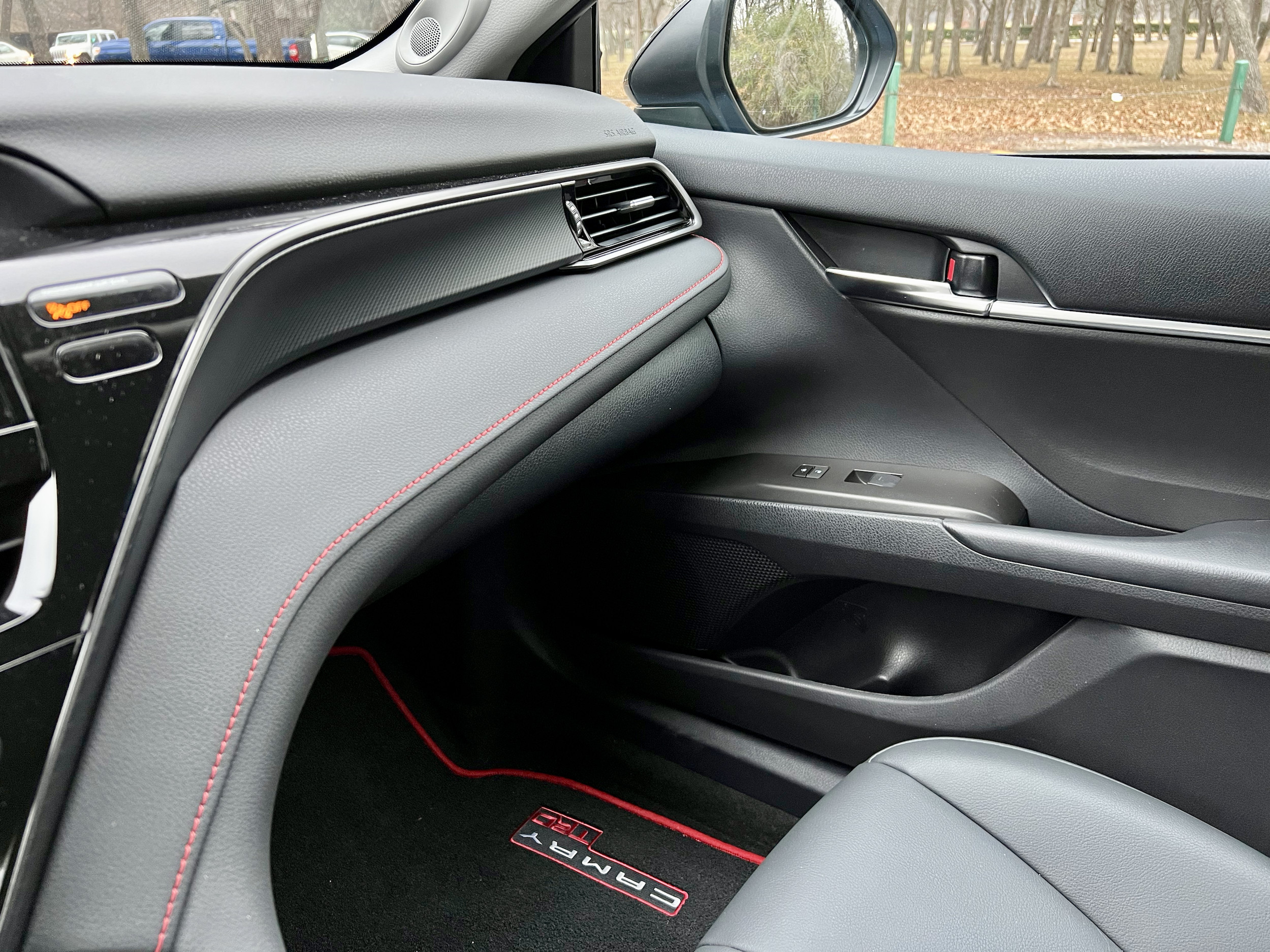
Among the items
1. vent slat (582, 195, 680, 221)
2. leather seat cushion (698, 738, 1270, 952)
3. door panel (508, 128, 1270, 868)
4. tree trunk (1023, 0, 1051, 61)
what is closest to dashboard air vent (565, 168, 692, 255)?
vent slat (582, 195, 680, 221)

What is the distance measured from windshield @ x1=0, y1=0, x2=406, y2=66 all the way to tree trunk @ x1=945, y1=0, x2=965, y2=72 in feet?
2.71

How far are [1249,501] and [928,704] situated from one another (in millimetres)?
467

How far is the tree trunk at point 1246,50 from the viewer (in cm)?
140

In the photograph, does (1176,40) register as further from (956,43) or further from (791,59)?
(791,59)

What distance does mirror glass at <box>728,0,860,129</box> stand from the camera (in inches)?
64.4

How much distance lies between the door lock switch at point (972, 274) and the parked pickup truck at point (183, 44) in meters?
0.90

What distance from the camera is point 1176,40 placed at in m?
1.39

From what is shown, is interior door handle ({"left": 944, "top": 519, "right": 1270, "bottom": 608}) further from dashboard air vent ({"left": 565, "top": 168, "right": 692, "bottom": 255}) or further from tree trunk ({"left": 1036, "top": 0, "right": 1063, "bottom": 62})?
tree trunk ({"left": 1036, "top": 0, "right": 1063, "bottom": 62})

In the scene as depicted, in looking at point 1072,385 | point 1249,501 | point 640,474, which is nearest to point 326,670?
point 640,474

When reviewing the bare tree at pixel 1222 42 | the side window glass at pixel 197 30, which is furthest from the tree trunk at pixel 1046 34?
the side window glass at pixel 197 30

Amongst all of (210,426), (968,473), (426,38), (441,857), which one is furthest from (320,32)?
(441,857)

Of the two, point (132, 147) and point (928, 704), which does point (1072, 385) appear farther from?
point (132, 147)

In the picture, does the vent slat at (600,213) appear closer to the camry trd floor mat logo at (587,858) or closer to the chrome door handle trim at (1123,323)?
the chrome door handle trim at (1123,323)

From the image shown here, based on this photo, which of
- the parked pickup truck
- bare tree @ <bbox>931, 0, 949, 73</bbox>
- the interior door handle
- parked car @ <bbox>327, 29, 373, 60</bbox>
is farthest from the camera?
bare tree @ <bbox>931, 0, 949, 73</bbox>
